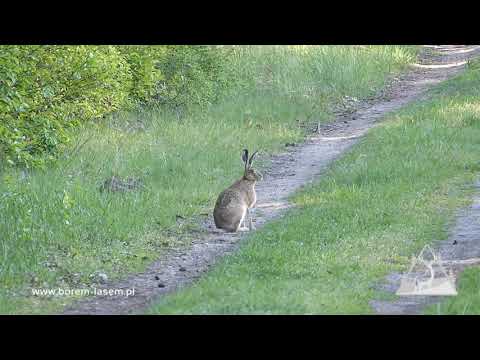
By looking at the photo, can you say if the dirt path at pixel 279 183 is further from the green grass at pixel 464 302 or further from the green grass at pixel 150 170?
the green grass at pixel 464 302

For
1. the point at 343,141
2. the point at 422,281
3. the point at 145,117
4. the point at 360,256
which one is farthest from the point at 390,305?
the point at 145,117

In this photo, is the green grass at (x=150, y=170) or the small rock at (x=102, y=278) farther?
the green grass at (x=150, y=170)

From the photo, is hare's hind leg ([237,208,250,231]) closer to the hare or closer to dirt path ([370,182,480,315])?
the hare

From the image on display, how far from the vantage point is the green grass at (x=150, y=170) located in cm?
971

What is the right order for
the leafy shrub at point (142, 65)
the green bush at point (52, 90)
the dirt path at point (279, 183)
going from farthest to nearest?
the leafy shrub at point (142, 65) < the green bush at point (52, 90) < the dirt path at point (279, 183)

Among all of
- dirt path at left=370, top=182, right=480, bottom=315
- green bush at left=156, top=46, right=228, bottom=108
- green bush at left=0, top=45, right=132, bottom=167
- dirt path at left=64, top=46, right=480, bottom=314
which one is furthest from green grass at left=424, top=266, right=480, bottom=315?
green bush at left=156, top=46, right=228, bottom=108

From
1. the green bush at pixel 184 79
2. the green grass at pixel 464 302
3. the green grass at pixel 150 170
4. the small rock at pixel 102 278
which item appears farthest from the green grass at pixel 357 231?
the green bush at pixel 184 79

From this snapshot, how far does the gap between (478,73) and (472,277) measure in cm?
1473

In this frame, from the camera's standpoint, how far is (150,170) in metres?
14.0

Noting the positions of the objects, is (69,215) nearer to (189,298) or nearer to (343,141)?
(189,298)

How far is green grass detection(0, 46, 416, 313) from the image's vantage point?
382 inches

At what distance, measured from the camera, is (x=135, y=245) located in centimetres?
1051

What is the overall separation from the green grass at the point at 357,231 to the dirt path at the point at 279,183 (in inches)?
14.3

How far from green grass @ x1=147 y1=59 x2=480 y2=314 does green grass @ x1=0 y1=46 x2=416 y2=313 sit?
0.35m
